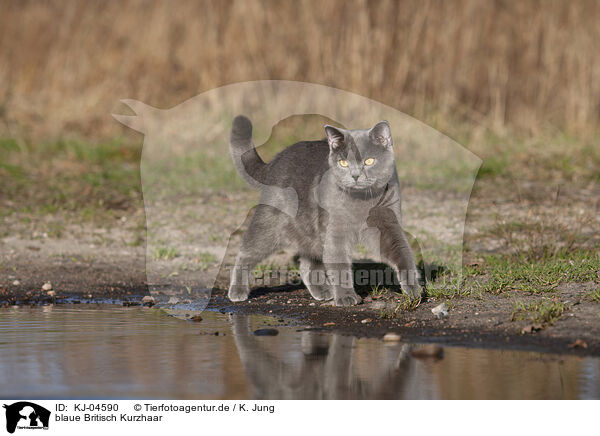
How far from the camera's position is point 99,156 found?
10.3 meters

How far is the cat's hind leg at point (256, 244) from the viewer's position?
5906 mm

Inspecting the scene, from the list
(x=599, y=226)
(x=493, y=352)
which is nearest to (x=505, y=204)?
(x=599, y=226)

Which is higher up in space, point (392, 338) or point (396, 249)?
point (396, 249)

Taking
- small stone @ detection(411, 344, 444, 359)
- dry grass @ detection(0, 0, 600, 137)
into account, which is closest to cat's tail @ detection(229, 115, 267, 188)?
small stone @ detection(411, 344, 444, 359)

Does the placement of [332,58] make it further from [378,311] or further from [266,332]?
[266,332]

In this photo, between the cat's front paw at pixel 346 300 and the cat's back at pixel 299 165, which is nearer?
the cat's front paw at pixel 346 300

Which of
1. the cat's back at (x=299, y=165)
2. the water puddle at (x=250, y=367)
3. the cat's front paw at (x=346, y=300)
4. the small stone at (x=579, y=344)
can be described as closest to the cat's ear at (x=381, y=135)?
the cat's back at (x=299, y=165)

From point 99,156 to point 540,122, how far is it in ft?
19.1

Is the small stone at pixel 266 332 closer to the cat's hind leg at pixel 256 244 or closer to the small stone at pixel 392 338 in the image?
the small stone at pixel 392 338

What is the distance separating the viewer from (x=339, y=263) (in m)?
5.55

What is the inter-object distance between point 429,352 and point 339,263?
1.39m

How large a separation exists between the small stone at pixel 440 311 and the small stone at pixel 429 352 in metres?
0.81
